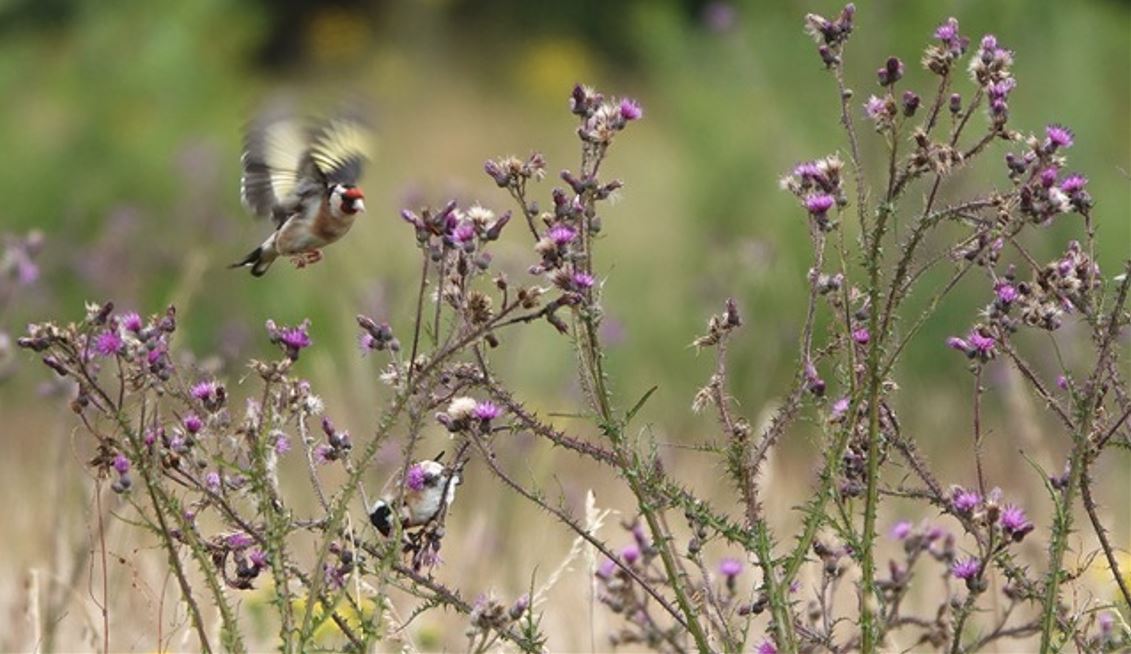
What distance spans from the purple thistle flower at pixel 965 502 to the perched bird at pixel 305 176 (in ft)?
3.02

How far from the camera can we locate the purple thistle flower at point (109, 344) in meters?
2.33

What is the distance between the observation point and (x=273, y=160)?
298 centimetres

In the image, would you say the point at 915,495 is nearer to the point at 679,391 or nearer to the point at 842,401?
the point at 842,401

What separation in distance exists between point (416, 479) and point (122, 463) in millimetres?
369

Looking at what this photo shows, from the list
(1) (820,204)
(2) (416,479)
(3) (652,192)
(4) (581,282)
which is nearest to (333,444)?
(2) (416,479)

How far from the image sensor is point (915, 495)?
254 centimetres

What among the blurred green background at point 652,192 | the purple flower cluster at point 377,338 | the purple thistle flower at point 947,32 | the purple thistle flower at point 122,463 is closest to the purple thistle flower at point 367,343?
the purple flower cluster at point 377,338

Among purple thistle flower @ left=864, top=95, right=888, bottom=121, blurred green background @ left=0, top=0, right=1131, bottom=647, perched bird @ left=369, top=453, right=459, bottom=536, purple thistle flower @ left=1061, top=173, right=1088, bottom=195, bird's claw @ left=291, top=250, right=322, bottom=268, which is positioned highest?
blurred green background @ left=0, top=0, right=1131, bottom=647

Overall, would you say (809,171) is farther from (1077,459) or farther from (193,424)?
(193,424)

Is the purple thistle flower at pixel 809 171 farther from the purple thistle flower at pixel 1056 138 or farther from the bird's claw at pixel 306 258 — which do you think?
the bird's claw at pixel 306 258

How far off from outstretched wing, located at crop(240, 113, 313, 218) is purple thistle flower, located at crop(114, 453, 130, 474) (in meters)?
0.58

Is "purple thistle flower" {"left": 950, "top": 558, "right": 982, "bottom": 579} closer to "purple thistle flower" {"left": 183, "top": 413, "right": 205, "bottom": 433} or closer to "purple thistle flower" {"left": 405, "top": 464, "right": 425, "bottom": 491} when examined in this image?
"purple thistle flower" {"left": 405, "top": 464, "right": 425, "bottom": 491}

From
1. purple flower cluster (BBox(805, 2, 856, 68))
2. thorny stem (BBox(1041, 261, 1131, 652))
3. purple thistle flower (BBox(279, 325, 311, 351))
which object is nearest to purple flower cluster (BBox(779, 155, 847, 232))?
purple flower cluster (BBox(805, 2, 856, 68))

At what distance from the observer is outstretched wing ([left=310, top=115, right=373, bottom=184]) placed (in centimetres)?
290
